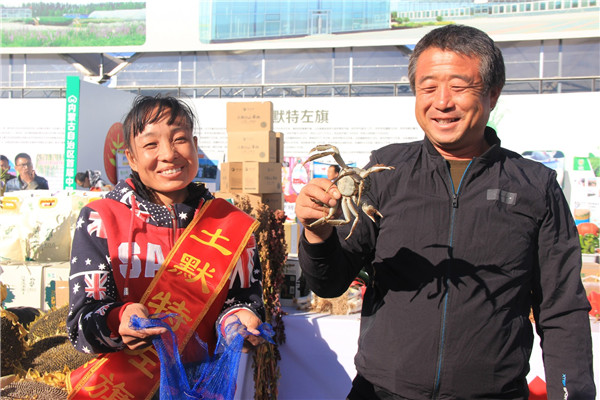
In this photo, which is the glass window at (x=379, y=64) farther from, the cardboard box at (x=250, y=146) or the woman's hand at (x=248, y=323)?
the woman's hand at (x=248, y=323)

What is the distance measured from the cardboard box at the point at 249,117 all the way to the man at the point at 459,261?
205 inches

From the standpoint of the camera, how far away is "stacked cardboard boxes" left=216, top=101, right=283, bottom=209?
6.34 metres

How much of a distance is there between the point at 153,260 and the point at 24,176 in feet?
34.6

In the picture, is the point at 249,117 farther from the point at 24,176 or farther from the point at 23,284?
the point at 24,176

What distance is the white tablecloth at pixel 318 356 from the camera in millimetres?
3414

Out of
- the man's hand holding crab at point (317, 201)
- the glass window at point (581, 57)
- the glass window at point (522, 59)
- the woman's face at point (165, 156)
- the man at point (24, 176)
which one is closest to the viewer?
the man's hand holding crab at point (317, 201)

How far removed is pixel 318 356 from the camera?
3.47m

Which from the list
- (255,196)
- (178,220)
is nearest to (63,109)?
(255,196)

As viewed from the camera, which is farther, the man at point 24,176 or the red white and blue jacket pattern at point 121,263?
the man at point 24,176

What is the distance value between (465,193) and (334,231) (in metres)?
0.38

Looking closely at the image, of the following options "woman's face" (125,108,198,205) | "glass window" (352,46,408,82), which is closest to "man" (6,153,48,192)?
"glass window" (352,46,408,82)

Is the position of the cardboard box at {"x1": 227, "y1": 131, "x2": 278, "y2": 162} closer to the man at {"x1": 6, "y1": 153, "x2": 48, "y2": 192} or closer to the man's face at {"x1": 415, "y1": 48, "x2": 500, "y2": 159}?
the man's face at {"x1": 415, "y1": 48, "x2": 500, "y2": 159}

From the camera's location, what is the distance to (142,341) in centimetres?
129

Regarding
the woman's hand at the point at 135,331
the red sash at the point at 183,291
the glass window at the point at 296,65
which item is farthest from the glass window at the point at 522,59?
the woman's hand at the point at 135,331
